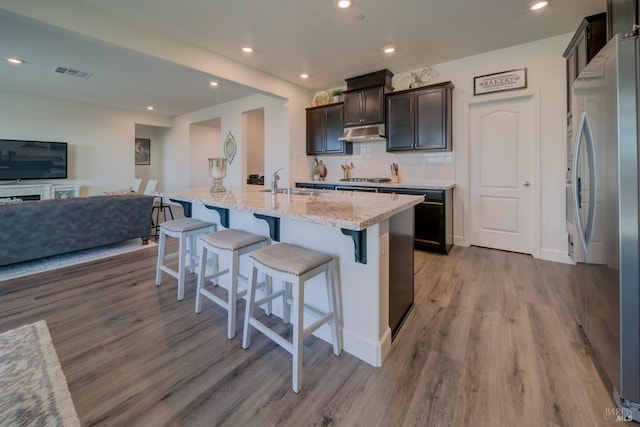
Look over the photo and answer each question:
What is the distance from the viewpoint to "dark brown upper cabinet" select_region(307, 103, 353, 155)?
4.96 metres

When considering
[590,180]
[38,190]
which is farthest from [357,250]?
[38,190]

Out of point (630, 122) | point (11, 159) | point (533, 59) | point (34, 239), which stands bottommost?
point (34, 239)

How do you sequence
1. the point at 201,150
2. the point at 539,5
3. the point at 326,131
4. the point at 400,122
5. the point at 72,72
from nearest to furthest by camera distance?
the point at 539,5 < the point at 400,122 < the point at 72,72 < the point at 326,131 < the point at 201,150

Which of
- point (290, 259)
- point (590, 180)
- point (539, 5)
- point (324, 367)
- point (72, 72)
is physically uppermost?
point (72, 72)

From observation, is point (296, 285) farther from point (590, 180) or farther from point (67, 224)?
point (67, 224)

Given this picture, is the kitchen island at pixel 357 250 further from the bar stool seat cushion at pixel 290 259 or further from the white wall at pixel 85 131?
the white wall at pixel 85 131

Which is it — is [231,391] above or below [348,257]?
below

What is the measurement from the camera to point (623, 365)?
1.26 meters

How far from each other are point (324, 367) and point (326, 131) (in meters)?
4.23

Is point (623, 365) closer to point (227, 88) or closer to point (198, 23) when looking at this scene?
point (198, 23)

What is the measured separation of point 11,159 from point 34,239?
4.27 metres

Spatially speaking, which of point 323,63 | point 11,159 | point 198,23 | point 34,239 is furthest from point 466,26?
point 11,159

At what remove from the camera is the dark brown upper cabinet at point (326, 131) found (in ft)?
16.3

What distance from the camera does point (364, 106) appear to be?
452 centimetres
